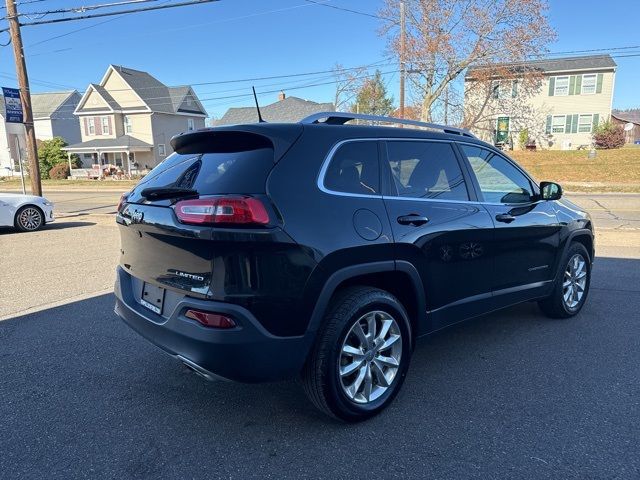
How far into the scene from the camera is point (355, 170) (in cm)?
301

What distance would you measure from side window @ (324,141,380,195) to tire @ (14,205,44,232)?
1068 cm

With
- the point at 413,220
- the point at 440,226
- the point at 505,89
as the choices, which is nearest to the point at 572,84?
the point at 505,89

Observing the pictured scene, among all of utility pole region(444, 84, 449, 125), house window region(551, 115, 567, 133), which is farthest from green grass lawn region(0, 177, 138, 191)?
house window region(551, 115, 567, 133)

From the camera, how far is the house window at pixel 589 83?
111 feet

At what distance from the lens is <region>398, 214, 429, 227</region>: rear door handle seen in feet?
10.2

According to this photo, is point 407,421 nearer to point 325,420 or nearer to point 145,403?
point 325,420

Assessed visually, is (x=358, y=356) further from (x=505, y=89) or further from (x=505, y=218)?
(x=505, y=89)

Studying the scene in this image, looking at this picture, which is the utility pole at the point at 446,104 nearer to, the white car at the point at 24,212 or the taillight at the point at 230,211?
the white car at the point at 24,212

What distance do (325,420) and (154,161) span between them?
44213 mm

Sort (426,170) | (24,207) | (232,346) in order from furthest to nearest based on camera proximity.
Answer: (24,207) < (426,170) < (232,346)

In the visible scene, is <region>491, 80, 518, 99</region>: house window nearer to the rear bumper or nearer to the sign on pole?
the sign on pole

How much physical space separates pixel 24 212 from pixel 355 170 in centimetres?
1077

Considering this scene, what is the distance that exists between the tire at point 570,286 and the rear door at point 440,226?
133 cm

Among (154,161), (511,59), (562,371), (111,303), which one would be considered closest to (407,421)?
(562,371)
